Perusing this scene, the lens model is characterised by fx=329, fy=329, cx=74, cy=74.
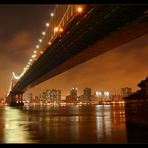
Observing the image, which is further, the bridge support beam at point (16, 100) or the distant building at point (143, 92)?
the bridge support beam at point (16, 100)

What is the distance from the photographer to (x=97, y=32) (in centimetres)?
2947

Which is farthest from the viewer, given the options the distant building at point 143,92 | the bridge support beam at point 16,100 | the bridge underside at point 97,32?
the bridge support beam at point 16,100

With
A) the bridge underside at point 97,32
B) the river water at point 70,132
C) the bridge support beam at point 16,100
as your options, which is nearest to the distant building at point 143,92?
the river water at point 70,132

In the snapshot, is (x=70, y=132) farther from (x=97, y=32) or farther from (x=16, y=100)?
(x=16, y=100)

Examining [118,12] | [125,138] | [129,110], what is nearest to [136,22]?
[118,12]

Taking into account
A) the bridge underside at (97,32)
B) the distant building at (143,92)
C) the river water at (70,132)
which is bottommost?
the river water at (70,132)

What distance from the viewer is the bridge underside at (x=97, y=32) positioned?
24000 mm

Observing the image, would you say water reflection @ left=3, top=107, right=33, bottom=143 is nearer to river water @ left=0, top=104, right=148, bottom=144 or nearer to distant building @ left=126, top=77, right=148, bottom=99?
river water @ left=0, top=104, right=148, bottom=144

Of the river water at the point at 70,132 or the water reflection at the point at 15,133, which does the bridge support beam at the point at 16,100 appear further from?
the water reflection at the point at 15,133

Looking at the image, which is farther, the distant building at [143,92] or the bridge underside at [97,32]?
the bridge underside at [97,32]

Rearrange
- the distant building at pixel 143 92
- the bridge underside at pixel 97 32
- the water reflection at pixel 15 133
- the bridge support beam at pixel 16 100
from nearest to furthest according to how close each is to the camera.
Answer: the water reflection at pixel 15 133 → the distant building at pixel 143 92 → the bridge underside at pixel 97 32 → the bridge support beam at pixel 16 100

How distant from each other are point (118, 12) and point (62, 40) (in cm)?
1257

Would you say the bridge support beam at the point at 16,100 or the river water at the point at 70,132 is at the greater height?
the bridge support beam at the point at 16,100
